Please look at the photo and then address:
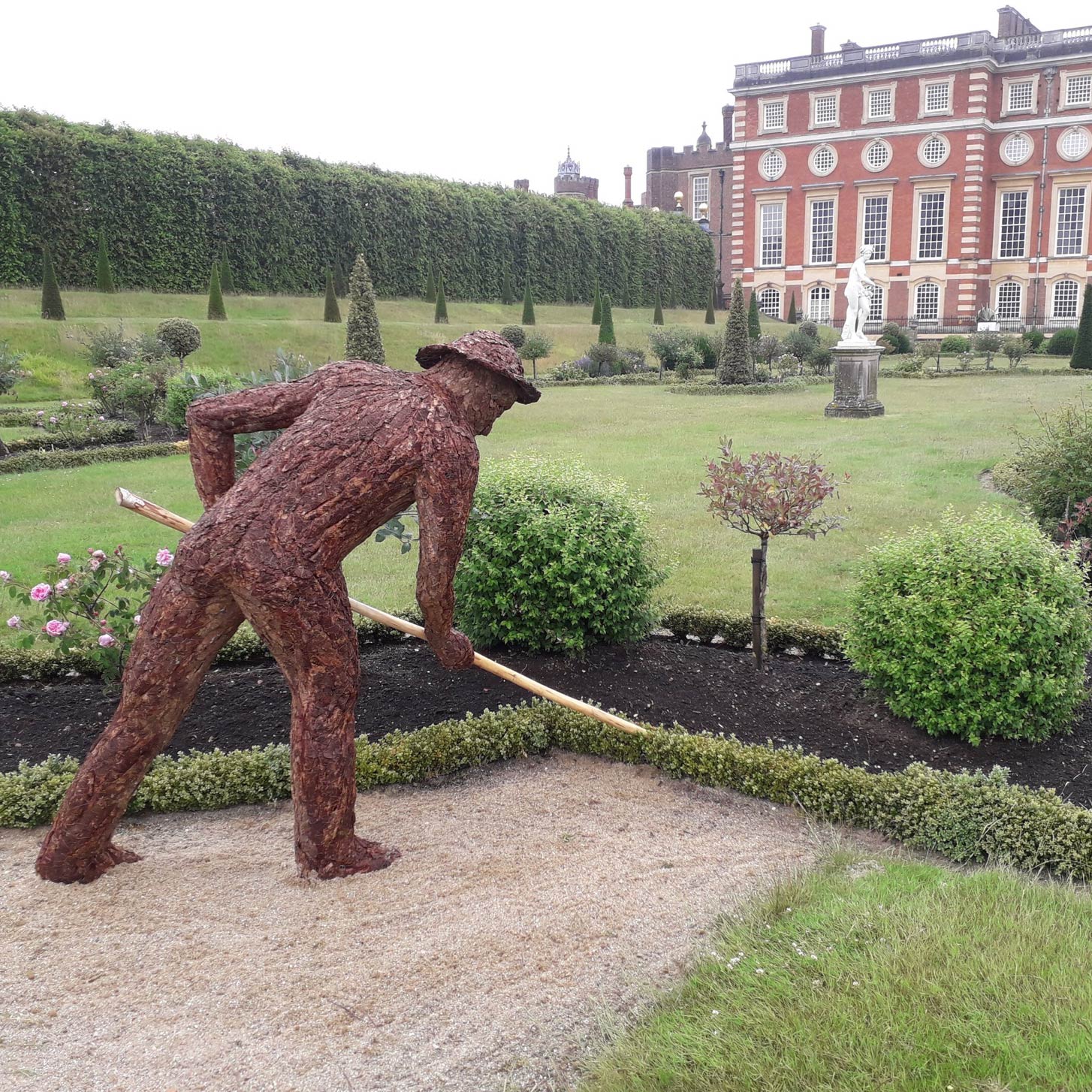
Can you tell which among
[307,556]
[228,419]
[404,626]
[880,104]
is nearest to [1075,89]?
[880,104]

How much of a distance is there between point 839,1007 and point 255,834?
8.17 ft

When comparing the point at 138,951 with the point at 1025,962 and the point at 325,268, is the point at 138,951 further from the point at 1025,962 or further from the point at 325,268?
A: the point at 325,268

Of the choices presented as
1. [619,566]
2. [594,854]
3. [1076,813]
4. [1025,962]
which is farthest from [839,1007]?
[619,566]

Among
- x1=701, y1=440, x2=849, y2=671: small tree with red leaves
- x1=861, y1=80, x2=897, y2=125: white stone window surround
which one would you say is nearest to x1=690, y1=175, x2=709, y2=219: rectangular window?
x1=861, y1=80, x2=897, y2=125: white stone window surround

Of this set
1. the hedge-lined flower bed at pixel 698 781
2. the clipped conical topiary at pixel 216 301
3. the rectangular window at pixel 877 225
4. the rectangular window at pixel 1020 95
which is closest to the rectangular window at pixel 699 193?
the rectangular window at pixel 877 225

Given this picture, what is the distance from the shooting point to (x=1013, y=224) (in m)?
42.2

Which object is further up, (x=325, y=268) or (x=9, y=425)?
(x=325, y=268)

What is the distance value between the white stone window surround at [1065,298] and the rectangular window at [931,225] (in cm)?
498

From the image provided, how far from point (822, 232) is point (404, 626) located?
45.6m

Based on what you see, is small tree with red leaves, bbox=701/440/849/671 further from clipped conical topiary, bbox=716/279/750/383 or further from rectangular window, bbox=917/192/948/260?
rectangular window, bbox=917/192/948/260

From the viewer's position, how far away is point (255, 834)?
161 inches

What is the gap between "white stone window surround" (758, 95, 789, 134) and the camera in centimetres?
4462

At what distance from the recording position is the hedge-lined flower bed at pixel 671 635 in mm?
5734

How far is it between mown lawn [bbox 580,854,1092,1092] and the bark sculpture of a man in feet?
4.71
